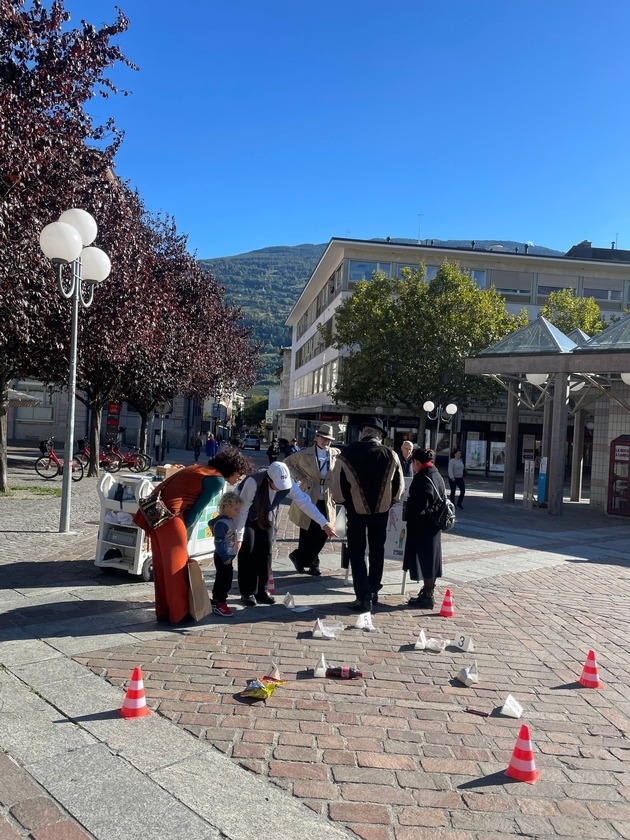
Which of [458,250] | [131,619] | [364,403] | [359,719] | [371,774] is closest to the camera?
[371,774]

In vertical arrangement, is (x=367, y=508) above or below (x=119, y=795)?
above

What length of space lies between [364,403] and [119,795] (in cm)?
3352

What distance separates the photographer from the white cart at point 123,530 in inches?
302

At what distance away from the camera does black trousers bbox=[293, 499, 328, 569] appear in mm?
8531

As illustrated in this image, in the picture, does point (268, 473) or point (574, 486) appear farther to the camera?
point (574, 486)

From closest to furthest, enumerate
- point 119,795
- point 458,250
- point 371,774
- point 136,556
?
point 119,795, point 371,774, point 136,556, point 458,250

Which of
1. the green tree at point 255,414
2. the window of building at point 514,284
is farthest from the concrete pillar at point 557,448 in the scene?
the green tree at point 255,414

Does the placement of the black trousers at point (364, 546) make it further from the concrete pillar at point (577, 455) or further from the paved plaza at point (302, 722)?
the concrete pillar at point (577, 455)

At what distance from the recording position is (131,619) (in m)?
6.20

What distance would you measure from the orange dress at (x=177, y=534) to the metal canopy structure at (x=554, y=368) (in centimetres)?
1379

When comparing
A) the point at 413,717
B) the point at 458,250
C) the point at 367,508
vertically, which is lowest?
the point at 413,717

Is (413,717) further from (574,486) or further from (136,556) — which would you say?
(574,486)

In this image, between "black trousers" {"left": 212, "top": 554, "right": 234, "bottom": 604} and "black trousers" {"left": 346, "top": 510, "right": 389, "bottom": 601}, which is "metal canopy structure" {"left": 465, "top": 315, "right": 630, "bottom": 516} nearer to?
"black trousers" {"left": 346, "top": 510, "right": 389, "bottom": 601}

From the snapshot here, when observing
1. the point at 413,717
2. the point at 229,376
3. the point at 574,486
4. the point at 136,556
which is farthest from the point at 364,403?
the point at 413,717
